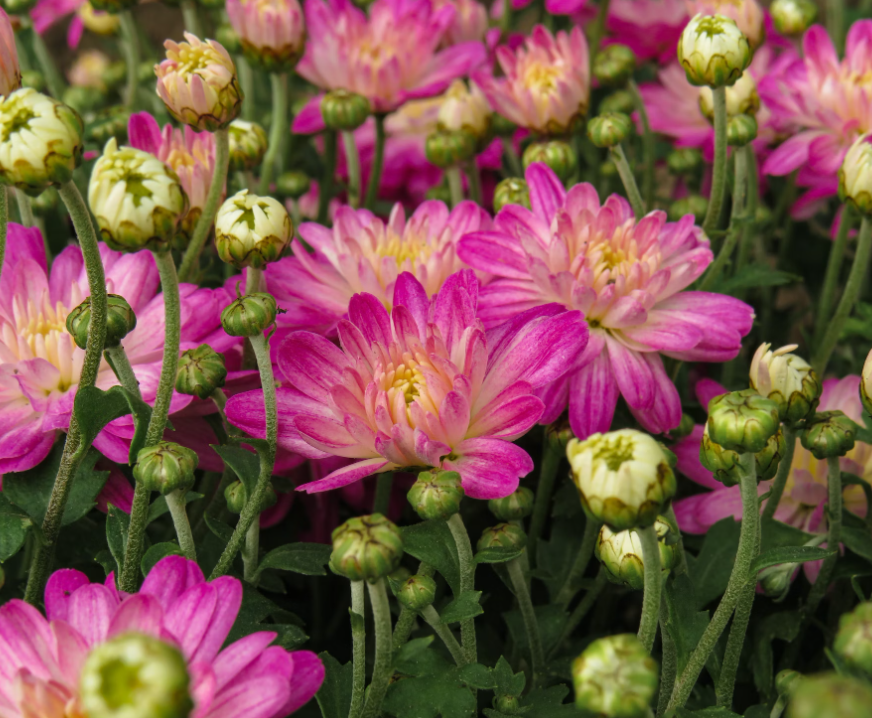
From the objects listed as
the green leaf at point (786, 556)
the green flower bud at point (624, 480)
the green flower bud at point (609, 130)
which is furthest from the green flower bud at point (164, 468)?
the green flower bud at point (609, 130)

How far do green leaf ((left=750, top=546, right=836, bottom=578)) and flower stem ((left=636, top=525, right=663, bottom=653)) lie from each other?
0.21 feet

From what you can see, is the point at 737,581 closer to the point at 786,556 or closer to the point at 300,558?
the point at 786,556

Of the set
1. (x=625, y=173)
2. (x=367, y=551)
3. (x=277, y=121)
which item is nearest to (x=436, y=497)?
(x=367, y=551)

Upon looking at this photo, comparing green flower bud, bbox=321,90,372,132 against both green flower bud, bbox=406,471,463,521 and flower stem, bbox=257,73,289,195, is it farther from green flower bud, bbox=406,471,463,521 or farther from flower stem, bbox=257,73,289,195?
green flower bud, bbox=406,471,463,521

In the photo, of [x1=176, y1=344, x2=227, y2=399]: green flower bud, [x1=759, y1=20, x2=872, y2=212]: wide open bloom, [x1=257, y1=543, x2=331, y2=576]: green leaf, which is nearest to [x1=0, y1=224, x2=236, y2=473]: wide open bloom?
[x1=176, y1=344, x2=227, y2=399]: green flower bud

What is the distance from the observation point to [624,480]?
0.50 metres

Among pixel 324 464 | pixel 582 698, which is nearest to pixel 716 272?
pixel 324 464

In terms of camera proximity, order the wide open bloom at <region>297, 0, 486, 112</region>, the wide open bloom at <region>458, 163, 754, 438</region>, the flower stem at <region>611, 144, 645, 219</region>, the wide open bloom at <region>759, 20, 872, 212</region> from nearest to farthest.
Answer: the wide open bloom at <region>458, 163, 754, 438</region> → the flower stem at <region>611, 144, 645, 219</region> → the wide open bloom at <region>759, 20, 872, 212</region> → the wide open bloom at <region>297, 0, 486, 112</region>

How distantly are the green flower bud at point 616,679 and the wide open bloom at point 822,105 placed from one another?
2.18 feet

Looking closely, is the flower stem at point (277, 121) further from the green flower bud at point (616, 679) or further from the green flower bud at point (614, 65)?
the green flower bud at point (616, 679)

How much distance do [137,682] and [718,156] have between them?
628 millimetres

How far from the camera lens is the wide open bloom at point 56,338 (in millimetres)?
687

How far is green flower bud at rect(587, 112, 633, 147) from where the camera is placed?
2.77 feet

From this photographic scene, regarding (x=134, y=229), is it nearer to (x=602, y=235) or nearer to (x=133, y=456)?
(x=133, y=456)
